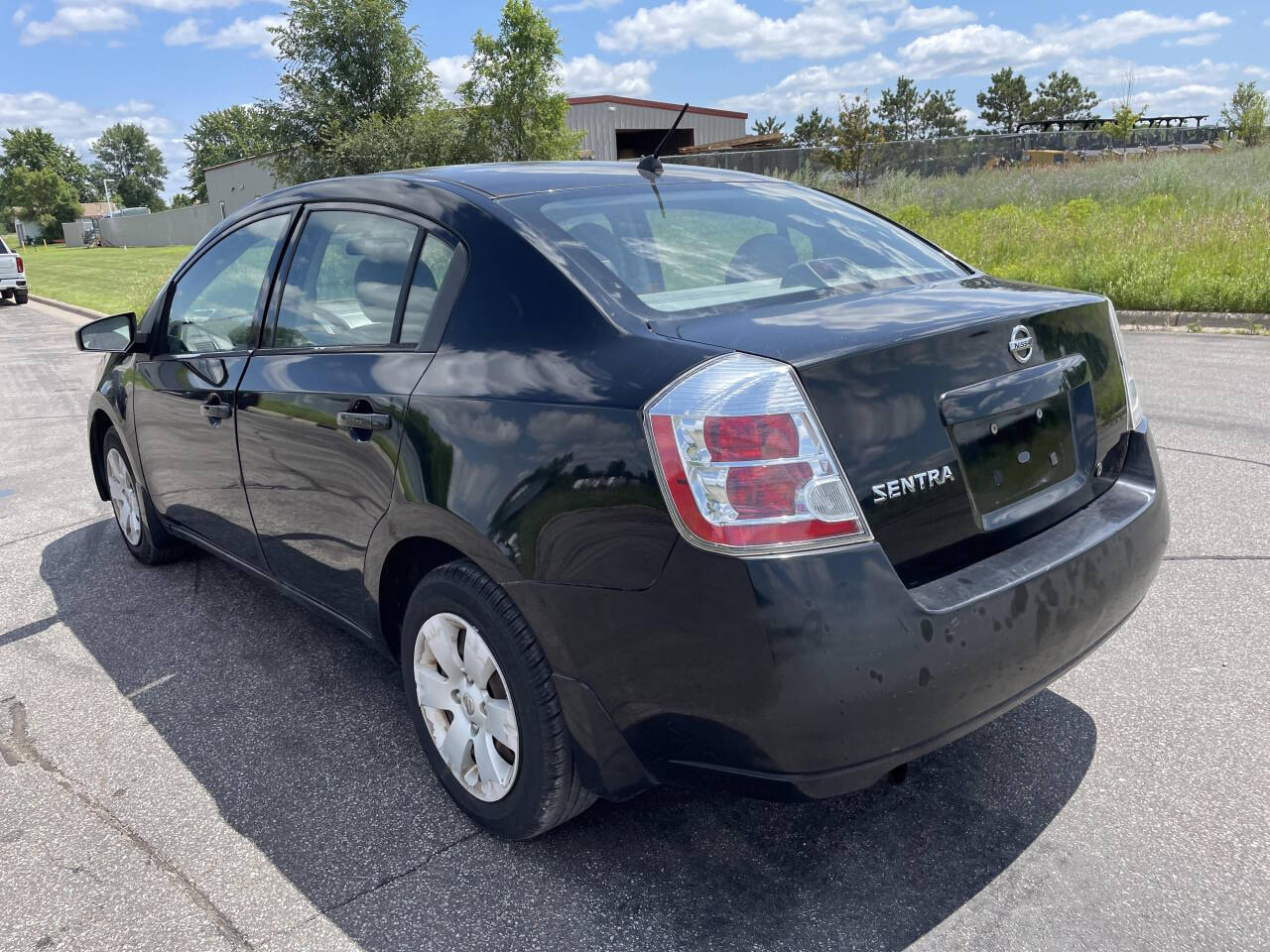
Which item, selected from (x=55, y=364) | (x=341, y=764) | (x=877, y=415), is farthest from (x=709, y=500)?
(x=55, y=364)

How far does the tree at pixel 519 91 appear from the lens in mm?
30875

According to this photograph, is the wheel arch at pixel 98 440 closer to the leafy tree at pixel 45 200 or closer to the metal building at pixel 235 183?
the metal building at pixel 235 183

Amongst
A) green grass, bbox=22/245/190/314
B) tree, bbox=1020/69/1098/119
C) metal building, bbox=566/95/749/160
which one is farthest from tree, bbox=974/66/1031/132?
green grass, bbox=22/245/190/314

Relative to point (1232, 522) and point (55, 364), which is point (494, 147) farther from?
point (1232, 522)

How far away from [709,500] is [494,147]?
34.7 meters

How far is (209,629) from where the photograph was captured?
13.4 ft

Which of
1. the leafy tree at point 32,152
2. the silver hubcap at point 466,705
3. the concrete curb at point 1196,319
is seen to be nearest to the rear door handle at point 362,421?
the silver hubcap at point 466,705

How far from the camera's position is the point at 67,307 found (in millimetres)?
22469

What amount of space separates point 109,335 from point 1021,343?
3.79 metres

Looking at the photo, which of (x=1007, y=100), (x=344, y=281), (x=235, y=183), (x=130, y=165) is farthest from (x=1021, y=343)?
(x=130, y=165)

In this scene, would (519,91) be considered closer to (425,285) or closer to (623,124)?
(623,124)

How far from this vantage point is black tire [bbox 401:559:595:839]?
2289 mm

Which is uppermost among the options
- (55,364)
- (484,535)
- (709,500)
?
(709,500)

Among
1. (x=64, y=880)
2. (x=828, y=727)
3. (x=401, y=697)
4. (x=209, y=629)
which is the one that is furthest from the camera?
(x=209, y=629)
